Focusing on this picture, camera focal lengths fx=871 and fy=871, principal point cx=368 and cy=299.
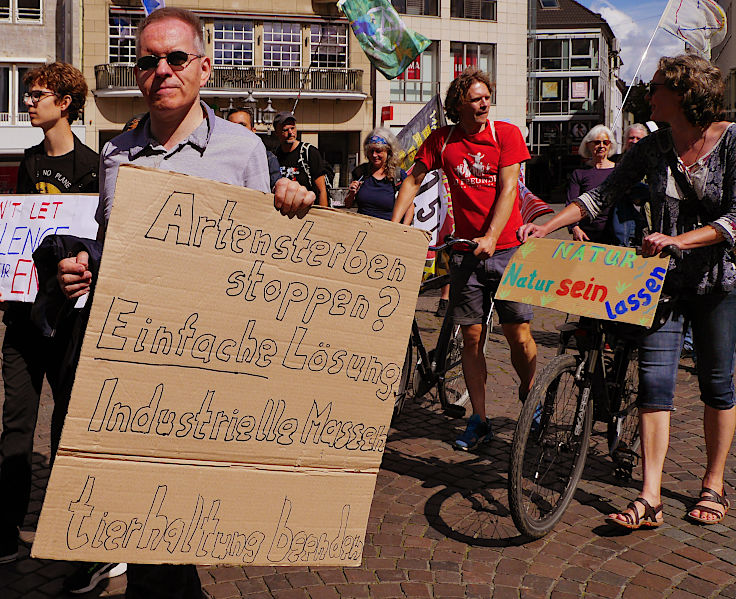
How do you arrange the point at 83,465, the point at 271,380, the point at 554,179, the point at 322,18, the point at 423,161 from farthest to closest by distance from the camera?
1. the point at 554,179
2. the point at 322,18
3. the point at 423,161
4. the point at 271,380
5. the point at 83,465

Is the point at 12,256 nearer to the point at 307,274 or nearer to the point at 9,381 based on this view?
the point at 9,381

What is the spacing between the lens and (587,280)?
12.8 ft

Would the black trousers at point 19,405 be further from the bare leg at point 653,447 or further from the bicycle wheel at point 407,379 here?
the bare leg at point 653,447

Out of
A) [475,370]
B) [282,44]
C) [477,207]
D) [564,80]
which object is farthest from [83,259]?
[564,80]

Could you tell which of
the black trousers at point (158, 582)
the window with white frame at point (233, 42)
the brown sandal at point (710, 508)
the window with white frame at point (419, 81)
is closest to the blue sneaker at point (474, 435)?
the brown sandal at point (710, 508)

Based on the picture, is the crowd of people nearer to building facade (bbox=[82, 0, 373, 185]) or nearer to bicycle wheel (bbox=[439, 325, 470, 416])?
bicycle wheel (bbox=[439, 325, 470, 416])

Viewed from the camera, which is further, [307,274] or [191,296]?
[307,274]

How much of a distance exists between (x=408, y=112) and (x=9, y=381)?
37281 millimetres

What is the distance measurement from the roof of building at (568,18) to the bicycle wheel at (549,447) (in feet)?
210

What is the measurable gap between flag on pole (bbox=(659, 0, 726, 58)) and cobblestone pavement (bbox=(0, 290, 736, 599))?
→ 20.4ft

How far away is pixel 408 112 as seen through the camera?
3966cm

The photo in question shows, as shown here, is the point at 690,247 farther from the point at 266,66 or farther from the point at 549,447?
the point at 266,66

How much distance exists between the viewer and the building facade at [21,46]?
35.5 m

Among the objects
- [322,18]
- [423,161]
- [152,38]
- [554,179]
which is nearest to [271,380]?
[152,38]
